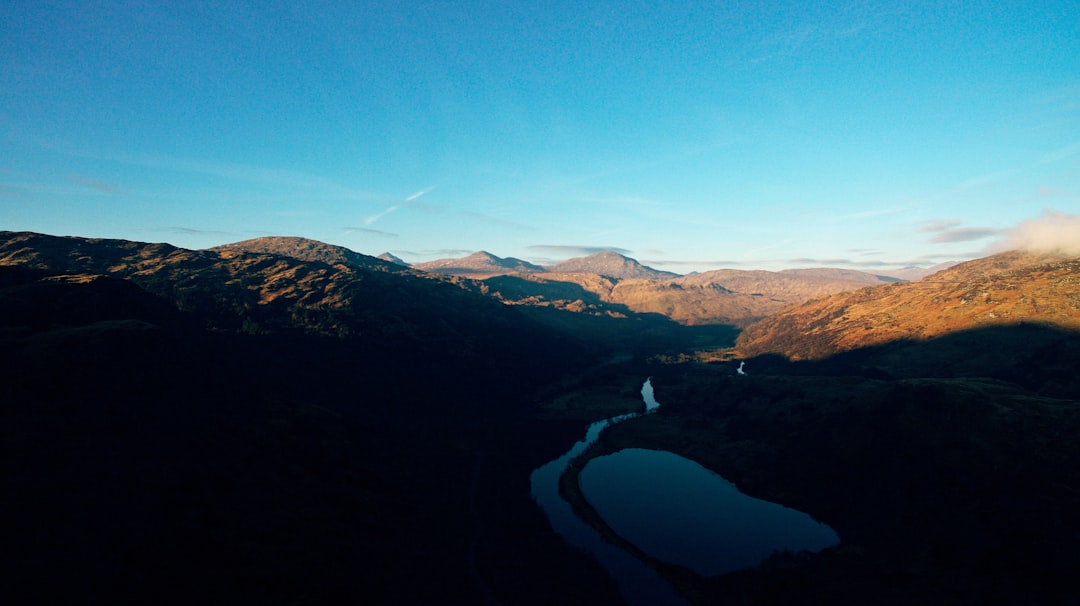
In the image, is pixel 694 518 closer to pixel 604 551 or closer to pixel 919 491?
pixel 604 551

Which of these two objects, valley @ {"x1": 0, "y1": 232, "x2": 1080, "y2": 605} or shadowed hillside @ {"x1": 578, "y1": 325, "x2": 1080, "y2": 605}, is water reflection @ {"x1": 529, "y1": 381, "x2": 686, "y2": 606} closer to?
valley @ {"x1": 0, "y1": 232, "x2": 1080, "y2": 605}

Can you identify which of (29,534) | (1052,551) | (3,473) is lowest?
(1052,551)

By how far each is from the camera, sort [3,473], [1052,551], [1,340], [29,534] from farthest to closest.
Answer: [1,340]
[1052,551]
[3,473]
[29,534]

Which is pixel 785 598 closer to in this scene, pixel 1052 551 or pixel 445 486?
pixel 1052 551

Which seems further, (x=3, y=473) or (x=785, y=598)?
(x=785, y=598)

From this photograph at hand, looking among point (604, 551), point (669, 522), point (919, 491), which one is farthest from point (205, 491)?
point (919, 491)

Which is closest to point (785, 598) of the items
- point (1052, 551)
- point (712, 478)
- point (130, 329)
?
point (1052, 551)

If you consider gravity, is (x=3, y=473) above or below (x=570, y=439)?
above
